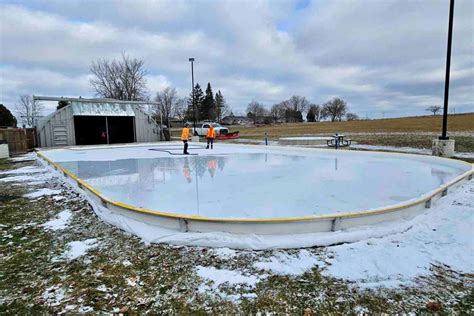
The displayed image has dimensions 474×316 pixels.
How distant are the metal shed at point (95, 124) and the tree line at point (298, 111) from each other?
176 ft

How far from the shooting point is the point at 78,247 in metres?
3.44

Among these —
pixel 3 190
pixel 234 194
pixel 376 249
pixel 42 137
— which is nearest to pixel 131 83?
pixel 42 137

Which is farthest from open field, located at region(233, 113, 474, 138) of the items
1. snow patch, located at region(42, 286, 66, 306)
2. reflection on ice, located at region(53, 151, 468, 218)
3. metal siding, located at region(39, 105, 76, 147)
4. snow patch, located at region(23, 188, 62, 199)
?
snow patch, located at region(42, 286, 66, 306)

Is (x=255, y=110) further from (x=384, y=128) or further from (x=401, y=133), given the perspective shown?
(x=401, y=133)

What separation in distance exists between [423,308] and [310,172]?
5.53m

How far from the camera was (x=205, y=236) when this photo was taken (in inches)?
138

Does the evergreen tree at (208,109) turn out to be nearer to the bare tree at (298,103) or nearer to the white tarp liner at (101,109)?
the bare tree at (298,103)

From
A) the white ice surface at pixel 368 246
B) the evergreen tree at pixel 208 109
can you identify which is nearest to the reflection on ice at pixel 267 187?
the white ice surface at pixel 368 246

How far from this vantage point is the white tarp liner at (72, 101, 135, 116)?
67.1 feet

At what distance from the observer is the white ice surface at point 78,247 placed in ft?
10.6

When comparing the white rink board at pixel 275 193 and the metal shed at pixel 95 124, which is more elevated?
the metal shed at pixel 95 124

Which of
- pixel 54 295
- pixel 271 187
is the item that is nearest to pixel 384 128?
pixel 271 187

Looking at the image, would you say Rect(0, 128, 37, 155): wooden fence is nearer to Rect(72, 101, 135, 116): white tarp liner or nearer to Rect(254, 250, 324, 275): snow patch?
Rect(72, 101, 135, 116): white tarp liner

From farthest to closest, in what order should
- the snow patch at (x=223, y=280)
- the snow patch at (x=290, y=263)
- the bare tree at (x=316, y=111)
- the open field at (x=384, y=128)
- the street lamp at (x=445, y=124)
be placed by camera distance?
the bare tree at (x=316, y=111) → the open field at (x=384, y=128) → the street lamp at (x=445, y=124) → the snow patch at (x=290, y=263) → the snow patch at (x=223, y=280)
